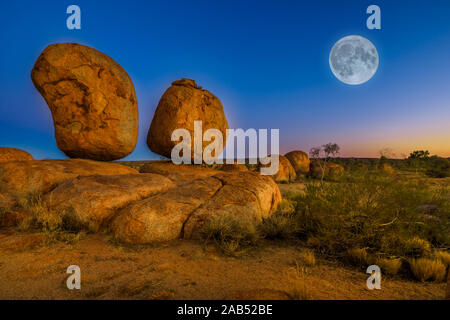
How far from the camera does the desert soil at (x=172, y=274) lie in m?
2.87

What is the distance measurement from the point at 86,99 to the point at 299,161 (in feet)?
66.9

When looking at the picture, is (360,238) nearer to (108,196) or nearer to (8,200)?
(108,196)

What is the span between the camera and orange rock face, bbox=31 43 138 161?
301 inches

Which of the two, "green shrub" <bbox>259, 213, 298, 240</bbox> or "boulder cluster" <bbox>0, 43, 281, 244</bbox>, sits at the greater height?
"boulder cluster" <bbox>0, 43, 281, 244</bbox>

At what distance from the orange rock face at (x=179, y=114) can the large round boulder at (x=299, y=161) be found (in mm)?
15008

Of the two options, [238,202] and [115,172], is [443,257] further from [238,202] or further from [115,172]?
[115,172]

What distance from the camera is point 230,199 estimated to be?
5.72 metres

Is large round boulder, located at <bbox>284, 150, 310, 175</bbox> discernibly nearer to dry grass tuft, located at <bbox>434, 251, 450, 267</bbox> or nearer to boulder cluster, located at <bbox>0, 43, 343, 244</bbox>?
boulder cluster, located at <bbox>0, 43, 343, 244</bbox>

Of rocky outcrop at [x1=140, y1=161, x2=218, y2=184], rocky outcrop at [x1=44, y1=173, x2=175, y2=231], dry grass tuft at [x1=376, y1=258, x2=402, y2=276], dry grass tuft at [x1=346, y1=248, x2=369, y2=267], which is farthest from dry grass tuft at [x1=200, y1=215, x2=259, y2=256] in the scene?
rocky outcrop at [x1=140, y1=161, x2=218, y2=184]

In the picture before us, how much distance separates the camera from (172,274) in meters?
3.40

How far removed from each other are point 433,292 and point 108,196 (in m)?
6.28

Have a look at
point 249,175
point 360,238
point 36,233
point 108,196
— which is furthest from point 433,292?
point 36,233

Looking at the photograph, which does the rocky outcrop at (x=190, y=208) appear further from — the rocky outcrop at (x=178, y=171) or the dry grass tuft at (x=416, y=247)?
the dry grass tuft at (x=416, y=247)

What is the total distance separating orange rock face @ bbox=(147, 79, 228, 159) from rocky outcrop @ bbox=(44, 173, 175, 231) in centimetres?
363
